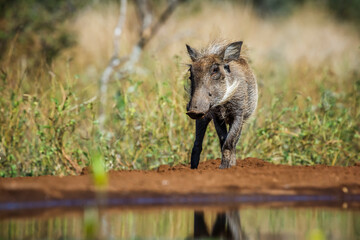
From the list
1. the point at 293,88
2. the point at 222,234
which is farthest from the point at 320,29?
the point at 222,234

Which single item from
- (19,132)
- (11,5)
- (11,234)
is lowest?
(11,234)

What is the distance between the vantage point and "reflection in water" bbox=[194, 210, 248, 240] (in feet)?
13.0

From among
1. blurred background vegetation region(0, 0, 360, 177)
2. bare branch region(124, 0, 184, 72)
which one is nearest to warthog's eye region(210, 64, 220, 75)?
blurred background vegetation region(0, 0, 360, 177)

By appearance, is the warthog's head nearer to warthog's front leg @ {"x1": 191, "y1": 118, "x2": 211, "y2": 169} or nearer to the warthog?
the warthog

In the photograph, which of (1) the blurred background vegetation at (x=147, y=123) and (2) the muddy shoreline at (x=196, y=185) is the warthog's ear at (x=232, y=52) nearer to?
(1) the blurred background vegetation at (x=147, y=123)

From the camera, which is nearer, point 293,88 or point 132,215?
point 132,215

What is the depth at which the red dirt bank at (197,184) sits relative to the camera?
5094 mm

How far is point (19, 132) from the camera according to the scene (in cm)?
766

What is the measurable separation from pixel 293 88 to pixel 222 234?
20.4 feet

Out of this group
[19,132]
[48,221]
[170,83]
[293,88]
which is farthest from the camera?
[293,88]

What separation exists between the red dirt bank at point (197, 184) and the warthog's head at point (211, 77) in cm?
72

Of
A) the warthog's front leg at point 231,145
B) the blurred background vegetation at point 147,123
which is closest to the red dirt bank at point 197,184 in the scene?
the warthog's front leg at point 231,145

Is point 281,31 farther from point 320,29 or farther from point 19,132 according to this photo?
point 19,132

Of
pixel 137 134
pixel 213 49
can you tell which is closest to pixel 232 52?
pixel 213 49
